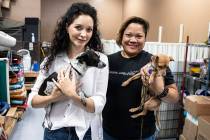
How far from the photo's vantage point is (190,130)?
7.96ft

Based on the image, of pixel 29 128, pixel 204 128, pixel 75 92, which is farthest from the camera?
pixel 29 128

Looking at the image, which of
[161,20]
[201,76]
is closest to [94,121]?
[201,76]

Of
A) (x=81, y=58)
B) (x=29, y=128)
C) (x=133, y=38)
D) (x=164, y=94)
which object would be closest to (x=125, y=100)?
(x=164, y=94)

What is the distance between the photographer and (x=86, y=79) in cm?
108

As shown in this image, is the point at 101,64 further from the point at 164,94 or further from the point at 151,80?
the point at 164,94

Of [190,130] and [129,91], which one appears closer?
[129,91]

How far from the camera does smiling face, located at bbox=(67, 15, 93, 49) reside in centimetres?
106

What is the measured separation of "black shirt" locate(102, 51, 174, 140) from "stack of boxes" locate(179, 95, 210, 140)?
919mm

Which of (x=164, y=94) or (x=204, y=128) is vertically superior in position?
(x=164, y=94)

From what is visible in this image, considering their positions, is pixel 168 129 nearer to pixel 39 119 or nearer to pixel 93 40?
pixel 39 119

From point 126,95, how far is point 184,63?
5.49 feet

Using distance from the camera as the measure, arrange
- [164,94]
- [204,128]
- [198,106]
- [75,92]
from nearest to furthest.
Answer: [75,92], [164,94], [204,128], [198,106]

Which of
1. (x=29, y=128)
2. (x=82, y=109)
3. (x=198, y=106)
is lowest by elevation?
(x=29, y=128)

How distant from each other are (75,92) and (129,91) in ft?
1.48
